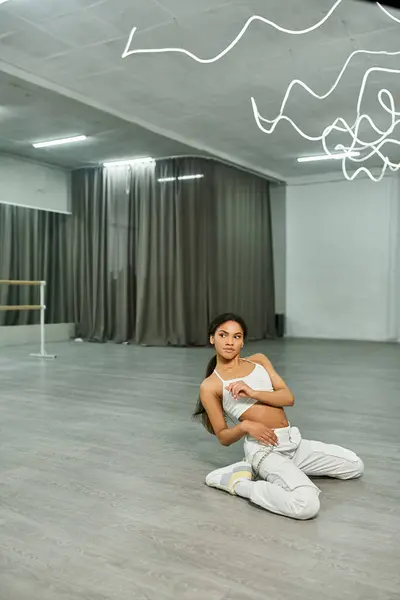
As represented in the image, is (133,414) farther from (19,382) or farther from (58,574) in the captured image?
(58,574)

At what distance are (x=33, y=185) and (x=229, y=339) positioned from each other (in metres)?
6.93

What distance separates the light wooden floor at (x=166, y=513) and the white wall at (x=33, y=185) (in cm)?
467

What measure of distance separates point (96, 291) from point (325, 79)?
15.9 ft

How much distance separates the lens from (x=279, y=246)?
32.4ft

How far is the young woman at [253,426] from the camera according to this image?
2.01 metres

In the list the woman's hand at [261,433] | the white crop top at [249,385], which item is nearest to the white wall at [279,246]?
the white crop top at [249,385]

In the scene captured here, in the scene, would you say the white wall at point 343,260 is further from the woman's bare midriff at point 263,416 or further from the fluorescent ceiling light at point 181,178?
the woman's bare midriff at point 263,416

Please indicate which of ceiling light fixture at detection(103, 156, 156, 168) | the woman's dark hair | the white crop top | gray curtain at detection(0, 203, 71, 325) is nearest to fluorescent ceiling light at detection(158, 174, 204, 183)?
ceiling light fixture at detection(103, 156, 156, 168)

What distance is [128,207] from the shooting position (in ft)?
27.8

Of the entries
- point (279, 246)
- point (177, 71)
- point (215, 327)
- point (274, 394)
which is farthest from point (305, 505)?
point (279, 246)

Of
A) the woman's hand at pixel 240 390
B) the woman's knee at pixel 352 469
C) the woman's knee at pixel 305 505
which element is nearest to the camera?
the woman's knee at pixel 305 505

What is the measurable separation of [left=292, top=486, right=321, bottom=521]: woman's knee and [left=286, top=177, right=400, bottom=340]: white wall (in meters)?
7.43

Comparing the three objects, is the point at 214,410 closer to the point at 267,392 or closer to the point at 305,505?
the point at 267,392

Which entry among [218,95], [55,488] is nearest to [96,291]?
[218,95]
